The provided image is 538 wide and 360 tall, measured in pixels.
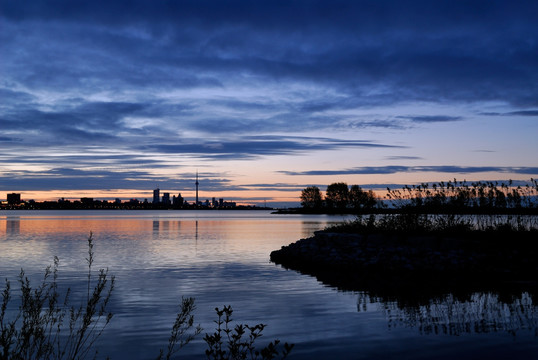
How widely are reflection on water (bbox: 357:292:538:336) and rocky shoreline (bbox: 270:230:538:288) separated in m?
3.29

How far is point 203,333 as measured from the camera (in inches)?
431

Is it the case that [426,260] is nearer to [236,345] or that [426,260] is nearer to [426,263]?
[426,263]

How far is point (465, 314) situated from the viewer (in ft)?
40.6

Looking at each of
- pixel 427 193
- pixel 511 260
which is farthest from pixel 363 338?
pixel 427 193

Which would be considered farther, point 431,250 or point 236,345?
point 431,250

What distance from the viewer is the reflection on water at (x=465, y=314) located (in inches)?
430

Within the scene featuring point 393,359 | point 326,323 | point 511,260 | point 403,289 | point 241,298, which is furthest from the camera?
point 511,260

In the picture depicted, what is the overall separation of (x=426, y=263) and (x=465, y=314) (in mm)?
8532

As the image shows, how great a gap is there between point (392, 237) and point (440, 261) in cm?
361

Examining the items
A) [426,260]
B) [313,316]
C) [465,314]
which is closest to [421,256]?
[426,260]

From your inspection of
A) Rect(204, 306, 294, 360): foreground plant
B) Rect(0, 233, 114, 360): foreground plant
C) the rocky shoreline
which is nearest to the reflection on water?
the rocky shoreline

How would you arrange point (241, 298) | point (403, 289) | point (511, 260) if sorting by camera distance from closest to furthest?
point (241, 298)
point (403, 289)
point (511, 260)

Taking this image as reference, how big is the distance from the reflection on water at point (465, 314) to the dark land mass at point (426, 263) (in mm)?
786

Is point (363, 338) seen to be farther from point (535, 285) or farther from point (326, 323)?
point (535, 285)
